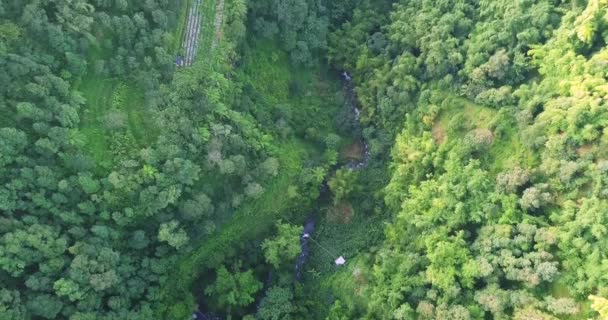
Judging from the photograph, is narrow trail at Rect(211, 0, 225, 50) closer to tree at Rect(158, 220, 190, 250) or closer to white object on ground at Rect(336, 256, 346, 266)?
tree at Rect(158, 220, 190, 250)

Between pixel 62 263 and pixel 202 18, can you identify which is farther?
pixel 202 18

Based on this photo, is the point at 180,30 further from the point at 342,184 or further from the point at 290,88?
the point at 342,184

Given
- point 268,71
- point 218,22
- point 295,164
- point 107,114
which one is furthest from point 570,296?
point 218,22

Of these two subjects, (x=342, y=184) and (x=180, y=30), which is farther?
(x=180, y=30)

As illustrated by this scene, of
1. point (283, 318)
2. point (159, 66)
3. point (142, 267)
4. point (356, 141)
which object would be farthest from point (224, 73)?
point (283, 318)

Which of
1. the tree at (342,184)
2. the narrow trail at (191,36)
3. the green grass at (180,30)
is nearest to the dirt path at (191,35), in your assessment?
the narrow trail at (191,36)

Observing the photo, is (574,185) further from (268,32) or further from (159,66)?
(159,66)

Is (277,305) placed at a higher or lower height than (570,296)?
lower
